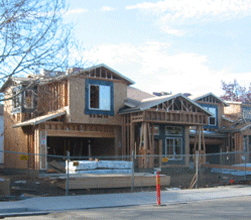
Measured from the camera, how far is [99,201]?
538 inches

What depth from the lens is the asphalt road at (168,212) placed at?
10302 mm

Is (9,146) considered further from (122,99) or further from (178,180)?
(178,180)

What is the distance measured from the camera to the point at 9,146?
29641mm

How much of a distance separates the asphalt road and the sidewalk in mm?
775

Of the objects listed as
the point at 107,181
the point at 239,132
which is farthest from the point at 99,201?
the point at 239,132

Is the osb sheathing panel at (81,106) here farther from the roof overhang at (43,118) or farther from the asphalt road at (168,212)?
the asphalt road at (168,212)

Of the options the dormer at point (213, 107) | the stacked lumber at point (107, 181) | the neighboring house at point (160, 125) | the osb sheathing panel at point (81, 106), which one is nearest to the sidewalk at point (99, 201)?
→ the stacked lumber at point (107, 181)

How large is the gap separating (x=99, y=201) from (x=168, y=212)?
131 inches

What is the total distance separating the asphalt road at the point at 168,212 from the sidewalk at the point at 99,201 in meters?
0.78

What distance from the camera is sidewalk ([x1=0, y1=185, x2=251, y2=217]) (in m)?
11.9

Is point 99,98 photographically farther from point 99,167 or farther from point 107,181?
point 107,181

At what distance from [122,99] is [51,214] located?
17561 millimetres

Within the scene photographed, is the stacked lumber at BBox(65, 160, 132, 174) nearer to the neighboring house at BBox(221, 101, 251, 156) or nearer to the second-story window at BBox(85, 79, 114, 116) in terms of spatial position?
the second-story window at BBox(85, 79, 114, 116)

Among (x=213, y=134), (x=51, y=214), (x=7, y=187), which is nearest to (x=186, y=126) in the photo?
(x=213, y=134)
